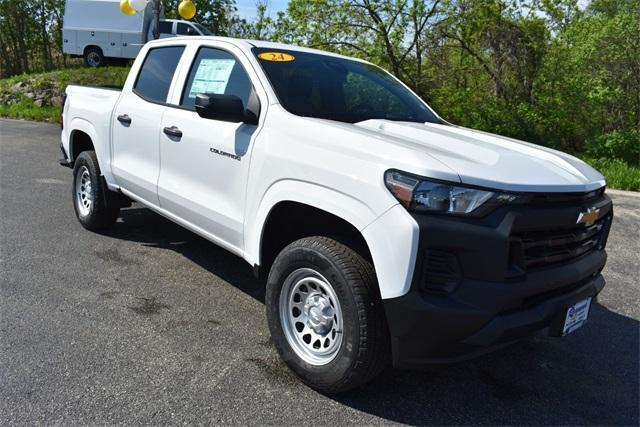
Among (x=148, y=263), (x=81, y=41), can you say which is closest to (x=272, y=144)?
(x=148, y=263)

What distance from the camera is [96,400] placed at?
2.67 metres

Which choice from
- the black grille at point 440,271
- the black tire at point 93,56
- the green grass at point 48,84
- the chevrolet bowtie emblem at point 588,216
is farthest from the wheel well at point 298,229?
the black tire at point 93,56

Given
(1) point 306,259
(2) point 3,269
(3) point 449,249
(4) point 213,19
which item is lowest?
(2) point 3,269

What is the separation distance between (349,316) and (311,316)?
39 cm

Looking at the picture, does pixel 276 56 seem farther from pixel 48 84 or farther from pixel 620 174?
pixel 48 84

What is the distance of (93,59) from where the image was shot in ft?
72.9

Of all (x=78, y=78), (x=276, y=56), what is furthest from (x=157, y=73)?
(x=78, y=78)

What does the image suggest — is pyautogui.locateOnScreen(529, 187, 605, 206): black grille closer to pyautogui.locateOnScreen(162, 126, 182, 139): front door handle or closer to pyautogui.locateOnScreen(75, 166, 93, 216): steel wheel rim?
pyautogui.locateOnScreen(162, 126, 182, 139): front door handle

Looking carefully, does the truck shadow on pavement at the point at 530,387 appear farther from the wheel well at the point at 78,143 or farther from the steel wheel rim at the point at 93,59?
the steel wheel rim at the point at 93,59

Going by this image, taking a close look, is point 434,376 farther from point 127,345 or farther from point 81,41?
point 81,41

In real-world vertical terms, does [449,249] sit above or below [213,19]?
below

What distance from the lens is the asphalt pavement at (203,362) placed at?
8.84ft

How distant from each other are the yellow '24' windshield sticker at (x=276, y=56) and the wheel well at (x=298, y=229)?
1125 mm

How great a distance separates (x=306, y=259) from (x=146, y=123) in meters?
2.17
